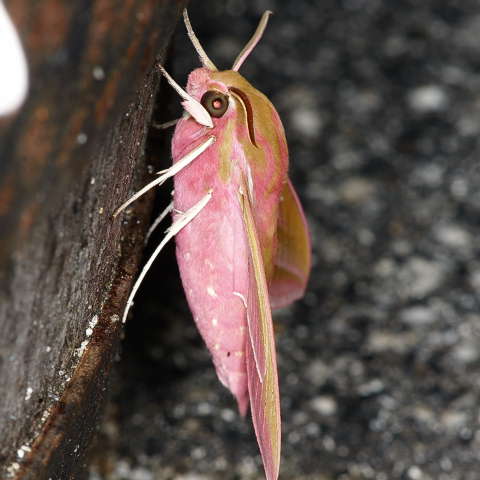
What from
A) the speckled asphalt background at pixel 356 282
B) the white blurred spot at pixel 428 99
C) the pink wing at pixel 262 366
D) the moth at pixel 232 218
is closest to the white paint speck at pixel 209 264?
the moth at pixel 232 218

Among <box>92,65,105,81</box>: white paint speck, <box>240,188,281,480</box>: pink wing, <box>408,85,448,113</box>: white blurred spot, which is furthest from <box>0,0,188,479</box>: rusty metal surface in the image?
<box>408,85,448,113</box>: white blurred spot

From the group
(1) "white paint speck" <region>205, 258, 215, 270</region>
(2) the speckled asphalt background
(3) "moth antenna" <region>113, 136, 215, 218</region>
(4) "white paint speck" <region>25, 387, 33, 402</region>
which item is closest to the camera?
(4) "white paint speck" <region>25, 387, 33, 402</region>

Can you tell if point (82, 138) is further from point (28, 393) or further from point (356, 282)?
point (356, 282)

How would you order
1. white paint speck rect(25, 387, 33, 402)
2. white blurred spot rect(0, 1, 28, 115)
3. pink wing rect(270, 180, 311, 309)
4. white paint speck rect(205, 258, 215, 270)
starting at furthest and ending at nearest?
pink wing rect(270, 180, 311, 309) → white paint speck rect(205, 258, 215, 270) → white paint speck rect(25, 387, 33, 402) → white blurred spot rect(0, 1, 28, 115)

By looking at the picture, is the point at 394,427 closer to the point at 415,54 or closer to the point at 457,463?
the point at 457,463

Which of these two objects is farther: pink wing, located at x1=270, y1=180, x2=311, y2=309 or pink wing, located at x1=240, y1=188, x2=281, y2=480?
pink wing, located at x1=270, y1=180, x2=311, y2=309

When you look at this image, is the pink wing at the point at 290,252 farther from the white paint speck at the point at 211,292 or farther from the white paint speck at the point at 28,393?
the white paint speck at the point at 28,393

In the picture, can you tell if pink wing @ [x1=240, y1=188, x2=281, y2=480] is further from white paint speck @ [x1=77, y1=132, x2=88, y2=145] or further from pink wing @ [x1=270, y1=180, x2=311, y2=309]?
white paint speck @ [x1=77, y1=132, x2=88, y2=145]
